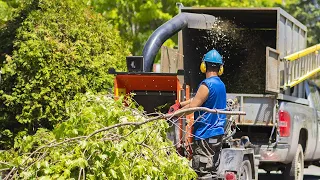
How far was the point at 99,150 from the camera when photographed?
251 inches

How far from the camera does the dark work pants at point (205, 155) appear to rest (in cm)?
877

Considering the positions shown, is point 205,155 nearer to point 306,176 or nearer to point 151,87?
point 151,87

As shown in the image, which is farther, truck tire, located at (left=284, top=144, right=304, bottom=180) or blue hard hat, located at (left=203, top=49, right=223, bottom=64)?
truck tire, located at (left=284, top=144, right=304, bottom=180)

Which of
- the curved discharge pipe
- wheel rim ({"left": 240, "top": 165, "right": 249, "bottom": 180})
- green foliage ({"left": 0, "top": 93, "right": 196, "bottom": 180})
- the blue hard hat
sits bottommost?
wheel rim ({"left": 240, "top": 165, "right": 249, "bottom": 180})

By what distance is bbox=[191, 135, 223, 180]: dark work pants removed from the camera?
8773 millimetres

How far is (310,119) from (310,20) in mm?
15653

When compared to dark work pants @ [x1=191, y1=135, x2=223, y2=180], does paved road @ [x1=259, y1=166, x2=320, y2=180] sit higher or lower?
lower

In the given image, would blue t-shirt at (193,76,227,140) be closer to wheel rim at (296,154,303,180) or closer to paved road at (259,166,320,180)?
wheel rim at (296,154,303,180)

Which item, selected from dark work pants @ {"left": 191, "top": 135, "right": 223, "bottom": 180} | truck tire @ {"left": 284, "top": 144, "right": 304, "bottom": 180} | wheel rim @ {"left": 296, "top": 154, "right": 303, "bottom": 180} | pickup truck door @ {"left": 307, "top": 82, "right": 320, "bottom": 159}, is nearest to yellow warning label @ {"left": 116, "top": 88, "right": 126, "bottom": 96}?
dark work pants @ {"left": 191, "top": 135, "right": 223, "bottom": 180}

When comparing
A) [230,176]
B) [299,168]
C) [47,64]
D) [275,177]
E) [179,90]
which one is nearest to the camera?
[230,176]

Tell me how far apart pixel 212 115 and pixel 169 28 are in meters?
3.30

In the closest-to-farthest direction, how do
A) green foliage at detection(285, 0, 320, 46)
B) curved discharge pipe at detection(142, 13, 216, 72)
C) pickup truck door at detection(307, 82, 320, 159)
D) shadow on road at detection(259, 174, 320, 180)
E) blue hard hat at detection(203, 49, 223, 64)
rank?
blue hard hat at detection(203, 49, 223, 64)
curved discharge pipe at detection(142, 13, 216, 72)
pickup truck door at detection(307, 82, 320, 159)
shadow on road at detection(259, 174, 320, 180)
green foliage at detection(285, 0, 320, 46)

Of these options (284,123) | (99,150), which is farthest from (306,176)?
(99,150)

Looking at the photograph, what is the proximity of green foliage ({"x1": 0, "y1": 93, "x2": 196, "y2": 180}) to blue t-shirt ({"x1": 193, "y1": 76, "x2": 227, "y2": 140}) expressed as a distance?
1.03 metres
